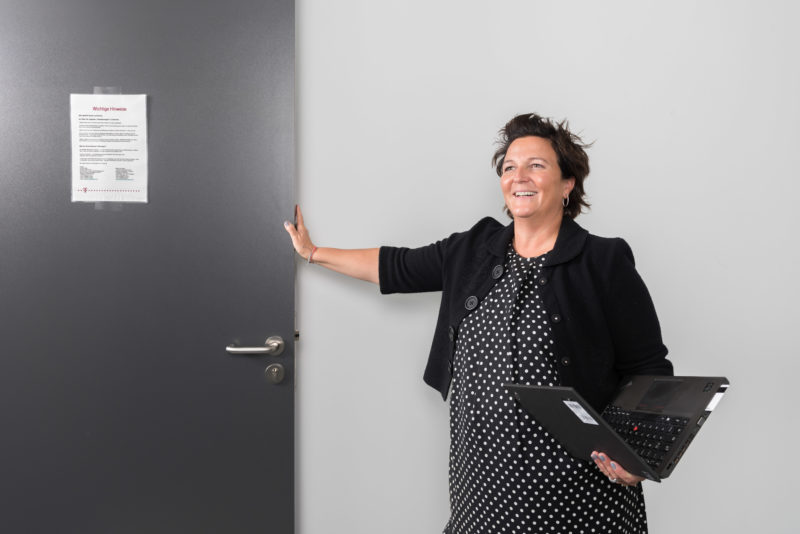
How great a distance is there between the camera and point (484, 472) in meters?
1.56

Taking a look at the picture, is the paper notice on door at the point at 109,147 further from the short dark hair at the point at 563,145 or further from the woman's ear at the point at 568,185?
the woman's ear at the point at 568,185

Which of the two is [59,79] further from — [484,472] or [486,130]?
[484,472]

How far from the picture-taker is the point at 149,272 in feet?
6.18

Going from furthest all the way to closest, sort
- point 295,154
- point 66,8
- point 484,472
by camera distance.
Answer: point 295,154 → point 66,8 → point 484,472

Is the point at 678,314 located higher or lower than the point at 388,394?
higher

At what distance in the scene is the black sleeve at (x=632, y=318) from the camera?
1542mm

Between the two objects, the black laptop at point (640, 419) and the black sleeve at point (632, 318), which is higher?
the black sleeve at point (632, 318)

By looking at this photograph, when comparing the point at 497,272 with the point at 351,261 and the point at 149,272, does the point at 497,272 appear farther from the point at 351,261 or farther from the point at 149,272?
the point at 149,272

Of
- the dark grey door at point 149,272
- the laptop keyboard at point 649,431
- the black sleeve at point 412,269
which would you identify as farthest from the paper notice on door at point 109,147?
the laptop keyboard at point 649,431

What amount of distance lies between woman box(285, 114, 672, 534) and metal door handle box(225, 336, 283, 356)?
0.53m

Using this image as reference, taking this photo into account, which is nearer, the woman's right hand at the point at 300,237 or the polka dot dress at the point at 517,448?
the polka dot dress at the point at 517,448

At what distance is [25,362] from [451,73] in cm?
151

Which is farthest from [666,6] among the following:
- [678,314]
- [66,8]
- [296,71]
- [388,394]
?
[66,8]

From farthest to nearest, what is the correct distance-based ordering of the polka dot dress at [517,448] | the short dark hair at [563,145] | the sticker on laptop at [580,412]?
the short dark hair at [563,145]
the polka dot dress at [517,448]
the sticker on laptop at [580,412]
